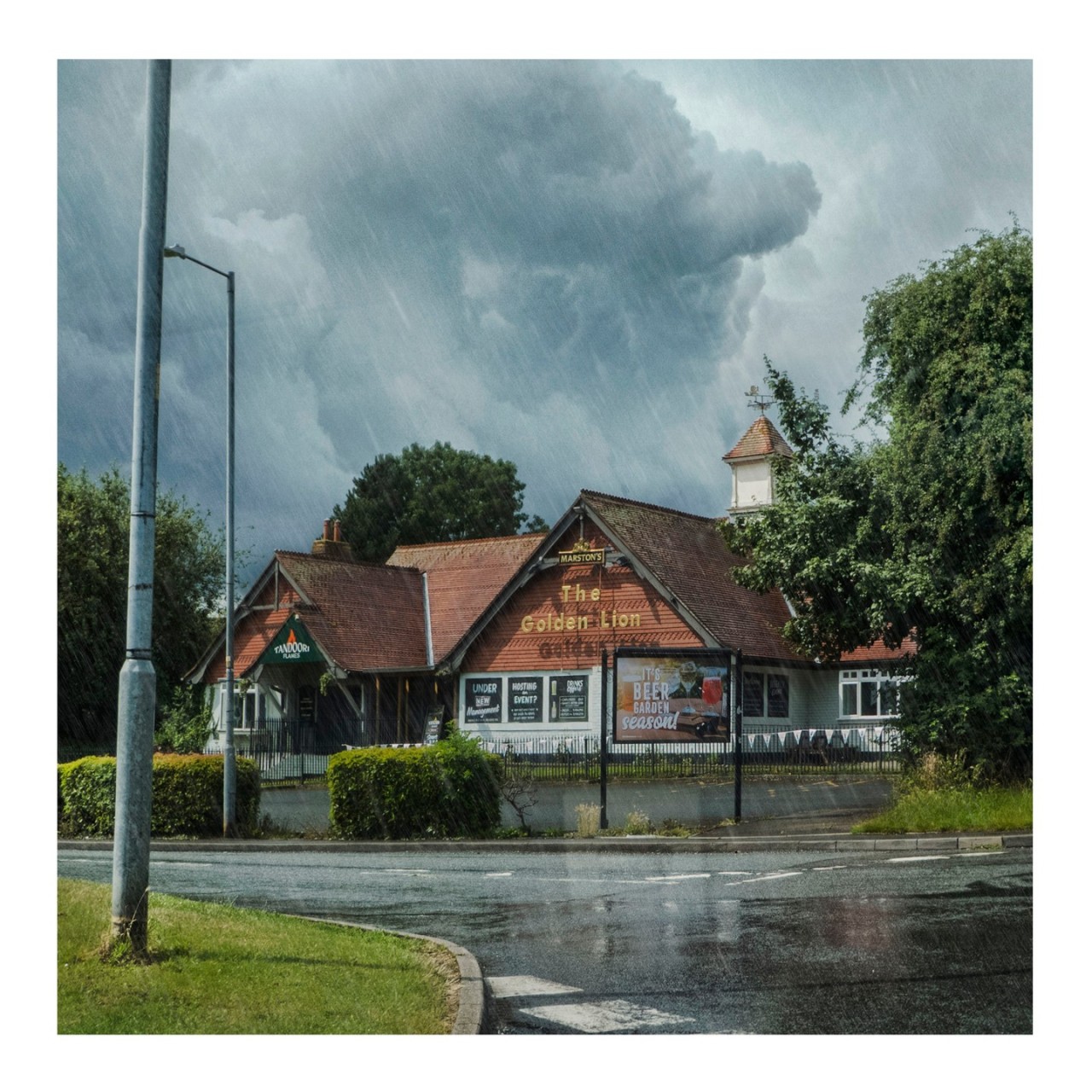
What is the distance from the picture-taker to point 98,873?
15.0m

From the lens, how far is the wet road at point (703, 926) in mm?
7207

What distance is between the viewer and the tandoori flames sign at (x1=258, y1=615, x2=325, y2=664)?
37.7 m

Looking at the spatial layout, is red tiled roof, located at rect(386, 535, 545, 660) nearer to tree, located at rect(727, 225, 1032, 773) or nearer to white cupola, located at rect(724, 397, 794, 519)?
white cupola, located at rect(724, 397, 794, 519)

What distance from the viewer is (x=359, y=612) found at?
131ft

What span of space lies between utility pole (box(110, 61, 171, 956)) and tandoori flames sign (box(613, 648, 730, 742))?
1187 centimetres

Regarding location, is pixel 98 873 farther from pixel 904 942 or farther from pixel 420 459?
pixel 420 459


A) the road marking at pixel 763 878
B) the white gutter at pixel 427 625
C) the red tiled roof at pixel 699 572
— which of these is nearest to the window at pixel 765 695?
the red tiled roof at pixel 699 572

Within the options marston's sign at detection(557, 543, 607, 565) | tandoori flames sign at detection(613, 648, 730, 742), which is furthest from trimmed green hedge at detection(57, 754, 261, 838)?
marston's sign at detection(557, 543, 607, 565)

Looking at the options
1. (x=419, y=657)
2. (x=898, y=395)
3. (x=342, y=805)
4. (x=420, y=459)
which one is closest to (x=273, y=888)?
(x=342, y=805)

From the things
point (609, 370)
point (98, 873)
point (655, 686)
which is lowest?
point (98, 873)

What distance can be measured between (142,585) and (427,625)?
3371 cm

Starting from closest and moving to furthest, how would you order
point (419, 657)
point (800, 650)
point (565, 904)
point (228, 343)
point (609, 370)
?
point (565, 904)
point (609, 370)
point (228, 343)
point (800, 650)
point (419, 657)

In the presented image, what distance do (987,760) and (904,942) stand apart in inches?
405

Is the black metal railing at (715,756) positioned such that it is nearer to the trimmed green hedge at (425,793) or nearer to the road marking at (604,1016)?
the trimmed green hedge at (425,793)
